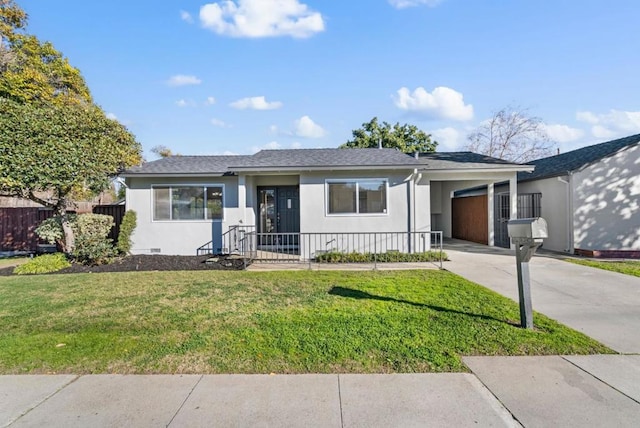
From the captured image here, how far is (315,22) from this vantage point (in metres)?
11.6

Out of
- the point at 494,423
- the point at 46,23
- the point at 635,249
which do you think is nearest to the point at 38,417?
the point at 494,423

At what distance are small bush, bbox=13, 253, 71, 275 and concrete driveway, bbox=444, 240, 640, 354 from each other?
10.6 metres

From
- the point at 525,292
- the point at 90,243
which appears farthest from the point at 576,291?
the point at 90,243

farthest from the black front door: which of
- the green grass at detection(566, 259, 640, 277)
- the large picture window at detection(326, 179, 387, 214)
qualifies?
the green grass at detection(566, 259, 640, 277)

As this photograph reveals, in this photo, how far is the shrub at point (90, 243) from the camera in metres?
9.68

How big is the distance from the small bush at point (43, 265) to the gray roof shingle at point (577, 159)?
52.1 ft

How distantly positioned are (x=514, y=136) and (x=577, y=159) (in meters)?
19.2

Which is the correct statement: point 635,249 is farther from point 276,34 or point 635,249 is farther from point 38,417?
point 38,417

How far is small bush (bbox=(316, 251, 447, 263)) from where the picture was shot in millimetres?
10023

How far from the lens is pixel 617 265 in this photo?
362 inches

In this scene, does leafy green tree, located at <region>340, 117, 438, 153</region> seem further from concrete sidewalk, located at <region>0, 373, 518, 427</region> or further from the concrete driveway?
concrete sidewalk, located at <region>0, 373, 518, 427</region>

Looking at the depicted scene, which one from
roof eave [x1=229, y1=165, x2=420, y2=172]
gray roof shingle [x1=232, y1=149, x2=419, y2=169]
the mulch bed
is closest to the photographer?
the mulch bed

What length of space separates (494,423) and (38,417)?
143 inches

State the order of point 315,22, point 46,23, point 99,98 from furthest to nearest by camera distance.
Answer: point 99,98, point 46,23, point 315,22
